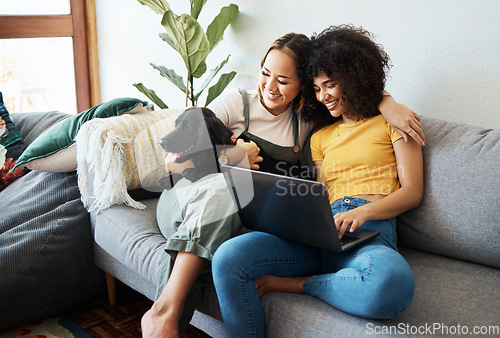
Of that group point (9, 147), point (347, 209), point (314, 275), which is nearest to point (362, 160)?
point (347, 209)

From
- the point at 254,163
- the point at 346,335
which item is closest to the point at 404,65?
the point at 254,163

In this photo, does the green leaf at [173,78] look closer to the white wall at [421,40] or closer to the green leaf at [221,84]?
the green leaf at [221,84]

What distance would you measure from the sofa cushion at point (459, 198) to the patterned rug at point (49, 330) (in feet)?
3.68

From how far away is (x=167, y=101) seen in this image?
2.71m

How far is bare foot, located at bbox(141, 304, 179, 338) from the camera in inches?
47.5

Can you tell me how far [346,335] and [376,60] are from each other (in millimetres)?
835

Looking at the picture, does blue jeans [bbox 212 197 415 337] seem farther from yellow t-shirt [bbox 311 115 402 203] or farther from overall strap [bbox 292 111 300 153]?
overall strap [bbox 292 111 300 153]

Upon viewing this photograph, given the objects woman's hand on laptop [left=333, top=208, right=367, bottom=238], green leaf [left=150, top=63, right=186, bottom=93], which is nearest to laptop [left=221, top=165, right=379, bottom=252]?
woman's hand on laptop [left=333, top=208, right=367, bottom=238]

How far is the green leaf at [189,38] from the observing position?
204 cm

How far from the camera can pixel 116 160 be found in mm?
1663

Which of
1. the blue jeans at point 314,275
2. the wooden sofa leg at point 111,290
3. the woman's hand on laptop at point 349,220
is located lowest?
the wooden sofa leg at point 111,290

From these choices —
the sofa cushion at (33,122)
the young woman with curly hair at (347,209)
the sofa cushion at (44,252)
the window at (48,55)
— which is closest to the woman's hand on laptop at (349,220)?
the young woman with curly hair at (347,209)

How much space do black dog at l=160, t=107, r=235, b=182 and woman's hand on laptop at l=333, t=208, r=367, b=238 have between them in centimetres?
43

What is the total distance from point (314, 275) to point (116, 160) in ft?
2.63
